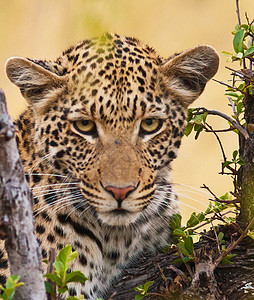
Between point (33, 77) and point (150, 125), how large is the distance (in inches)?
50.5

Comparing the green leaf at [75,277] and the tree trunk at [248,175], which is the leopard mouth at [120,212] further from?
the green leaf at [75,277]

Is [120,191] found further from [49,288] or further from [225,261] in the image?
[49,288]

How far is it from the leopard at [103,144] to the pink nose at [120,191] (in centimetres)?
6

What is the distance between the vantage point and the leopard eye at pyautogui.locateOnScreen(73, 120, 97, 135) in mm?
5773

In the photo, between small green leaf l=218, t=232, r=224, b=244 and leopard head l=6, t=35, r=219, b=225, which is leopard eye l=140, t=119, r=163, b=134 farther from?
small green leaf l=218, t=232, r=224, b=244

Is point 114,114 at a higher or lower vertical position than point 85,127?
higher

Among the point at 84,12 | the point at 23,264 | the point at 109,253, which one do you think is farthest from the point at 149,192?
the point at 84,12

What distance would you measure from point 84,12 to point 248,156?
11.4 feet

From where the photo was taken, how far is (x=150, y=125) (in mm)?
5930

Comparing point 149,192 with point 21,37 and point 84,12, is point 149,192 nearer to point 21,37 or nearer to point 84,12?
point 84,12

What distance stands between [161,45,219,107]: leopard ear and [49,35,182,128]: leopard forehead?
5.4 inches

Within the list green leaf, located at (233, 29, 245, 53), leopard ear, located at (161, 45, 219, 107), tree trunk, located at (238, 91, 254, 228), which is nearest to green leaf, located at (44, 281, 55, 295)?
tree trunk, located at (238, 91, 254, 228)

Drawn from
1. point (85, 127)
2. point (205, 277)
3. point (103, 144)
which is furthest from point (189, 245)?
point (85, 127)

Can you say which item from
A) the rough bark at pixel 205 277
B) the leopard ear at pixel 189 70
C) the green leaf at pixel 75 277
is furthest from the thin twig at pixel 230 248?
the leopard ear at pixel 189 70
